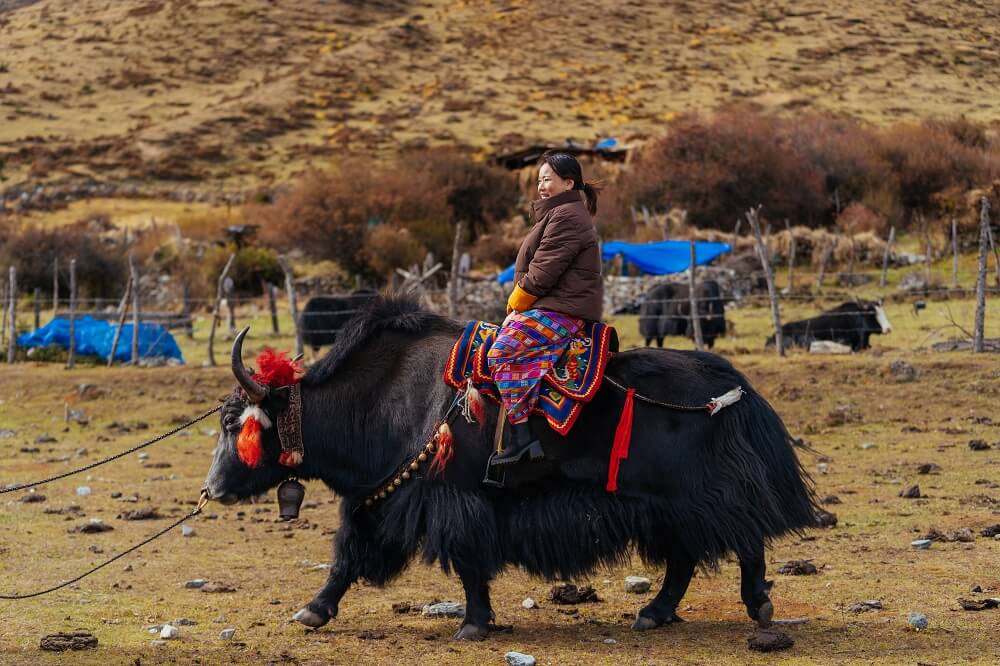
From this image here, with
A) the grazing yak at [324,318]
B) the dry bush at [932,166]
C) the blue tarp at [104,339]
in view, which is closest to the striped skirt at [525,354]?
the grazing yak at [324,318]

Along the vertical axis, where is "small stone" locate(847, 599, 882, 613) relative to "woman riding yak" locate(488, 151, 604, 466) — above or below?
below

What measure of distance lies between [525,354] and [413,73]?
2477 inches

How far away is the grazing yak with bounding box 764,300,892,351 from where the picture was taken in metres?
16.1

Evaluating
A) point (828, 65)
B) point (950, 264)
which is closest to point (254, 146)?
point (828, 65)

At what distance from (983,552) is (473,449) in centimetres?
292

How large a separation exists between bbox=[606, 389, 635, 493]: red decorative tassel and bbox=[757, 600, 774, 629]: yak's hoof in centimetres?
80

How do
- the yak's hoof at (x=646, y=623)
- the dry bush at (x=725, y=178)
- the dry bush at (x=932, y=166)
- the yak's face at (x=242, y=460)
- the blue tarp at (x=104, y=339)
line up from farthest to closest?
the dry bush at (x=932, y=166)
the dry bush at (x=725, y=178)
the blue tarp at (x=104, y=339)
the yak's face at (x=242, y=460)
the yak's hoof at (x=646, y=623)

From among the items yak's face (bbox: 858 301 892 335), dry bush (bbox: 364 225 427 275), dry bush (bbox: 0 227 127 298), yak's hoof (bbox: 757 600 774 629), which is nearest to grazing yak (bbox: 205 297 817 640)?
yak's hoof (bbox: 757 600 774 629)

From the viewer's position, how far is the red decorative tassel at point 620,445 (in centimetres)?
516

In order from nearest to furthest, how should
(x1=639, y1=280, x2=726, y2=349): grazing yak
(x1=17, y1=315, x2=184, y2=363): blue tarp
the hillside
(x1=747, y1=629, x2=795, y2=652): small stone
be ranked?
(x1=747, y1=629, x2=795, y2=652): small stone
(x1=17, y1=315, x2=184, y2=363): blue tarp
(x1=639, y1=280, x2=726, y2=349): grazing yak
the hillside

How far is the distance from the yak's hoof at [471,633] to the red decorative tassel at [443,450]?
0.68 meters

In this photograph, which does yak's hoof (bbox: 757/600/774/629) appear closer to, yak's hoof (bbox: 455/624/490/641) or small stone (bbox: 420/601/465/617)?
yak's hoof (bbox: 455/624/490/641)

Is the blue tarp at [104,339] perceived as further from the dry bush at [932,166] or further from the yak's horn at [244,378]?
the dry bush at [932,166]

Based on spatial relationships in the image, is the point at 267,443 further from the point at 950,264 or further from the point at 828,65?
the point at 828,65
